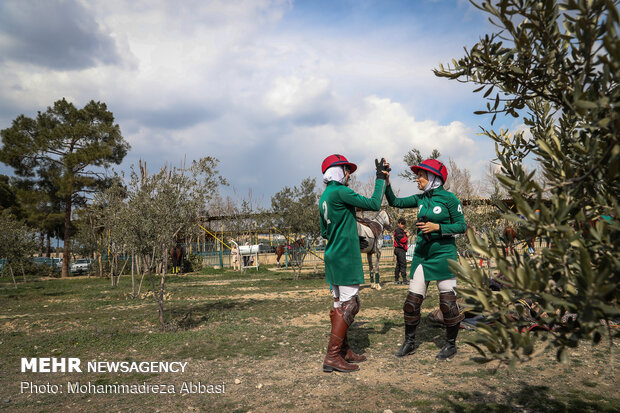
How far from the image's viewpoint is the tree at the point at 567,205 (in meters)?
1.47

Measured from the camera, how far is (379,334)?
6262mm

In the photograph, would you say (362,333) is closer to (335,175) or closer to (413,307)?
(413,307)

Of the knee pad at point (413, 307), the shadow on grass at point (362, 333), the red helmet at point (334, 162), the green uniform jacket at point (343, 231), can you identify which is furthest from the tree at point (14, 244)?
the knee pad at point (413, 307)

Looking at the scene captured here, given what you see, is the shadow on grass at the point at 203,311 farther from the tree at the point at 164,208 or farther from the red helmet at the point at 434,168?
the red helmet at the point at 434,168

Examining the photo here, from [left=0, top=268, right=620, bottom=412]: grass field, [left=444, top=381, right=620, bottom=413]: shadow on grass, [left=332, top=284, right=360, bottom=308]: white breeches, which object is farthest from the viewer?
[left=332, top=284, right=360, bottom=308]: white breeches

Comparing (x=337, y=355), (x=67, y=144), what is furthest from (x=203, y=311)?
(x=67, y=144)

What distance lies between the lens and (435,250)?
185 inches

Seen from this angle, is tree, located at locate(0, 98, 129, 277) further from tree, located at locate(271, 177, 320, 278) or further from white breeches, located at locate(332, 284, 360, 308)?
white breeches, located at locate(332, 284, 360, 308)

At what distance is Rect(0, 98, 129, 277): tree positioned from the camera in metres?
33.1

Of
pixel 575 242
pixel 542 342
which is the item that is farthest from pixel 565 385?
pixel 575 242

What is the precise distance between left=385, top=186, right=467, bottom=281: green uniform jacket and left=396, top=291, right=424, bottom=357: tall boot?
265 mm

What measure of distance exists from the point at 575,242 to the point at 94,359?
611 centimetres

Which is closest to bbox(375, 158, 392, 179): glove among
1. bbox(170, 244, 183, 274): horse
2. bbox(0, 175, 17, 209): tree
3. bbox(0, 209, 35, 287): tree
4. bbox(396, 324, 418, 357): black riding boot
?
bbox(396, 324, 418, 357): black riding boot

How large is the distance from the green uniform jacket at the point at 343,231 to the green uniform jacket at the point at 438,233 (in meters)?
0.54
